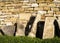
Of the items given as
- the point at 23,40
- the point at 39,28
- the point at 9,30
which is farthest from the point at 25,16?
the point at 23,40

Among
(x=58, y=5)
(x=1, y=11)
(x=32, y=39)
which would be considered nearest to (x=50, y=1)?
(x=58, y=5)

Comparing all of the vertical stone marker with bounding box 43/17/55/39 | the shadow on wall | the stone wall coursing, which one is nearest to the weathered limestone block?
the shadow on wall

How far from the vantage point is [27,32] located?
7.30 meters

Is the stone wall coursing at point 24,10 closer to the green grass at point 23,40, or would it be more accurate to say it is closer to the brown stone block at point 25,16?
the brown stone block at point 25,16

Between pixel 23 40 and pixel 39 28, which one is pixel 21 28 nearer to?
pixel 39 28

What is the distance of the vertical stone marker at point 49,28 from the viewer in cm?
670

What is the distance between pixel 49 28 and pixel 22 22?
0.77 m

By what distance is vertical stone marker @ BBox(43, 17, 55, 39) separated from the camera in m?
6.70

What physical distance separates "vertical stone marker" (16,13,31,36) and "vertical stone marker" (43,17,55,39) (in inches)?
20.3

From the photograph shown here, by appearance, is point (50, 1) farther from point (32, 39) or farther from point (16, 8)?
point (32, 39)

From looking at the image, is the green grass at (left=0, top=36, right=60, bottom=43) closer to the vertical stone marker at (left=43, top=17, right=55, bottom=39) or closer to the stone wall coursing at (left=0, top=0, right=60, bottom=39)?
the vertical stone marker at (left=43, top=17, right=55, bottom=39)

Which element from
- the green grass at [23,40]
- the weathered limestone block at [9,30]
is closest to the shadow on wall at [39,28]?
the weathered limestone block at [9,30]

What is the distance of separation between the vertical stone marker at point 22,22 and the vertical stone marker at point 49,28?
52 cm

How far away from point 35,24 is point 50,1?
A: 1.06m
